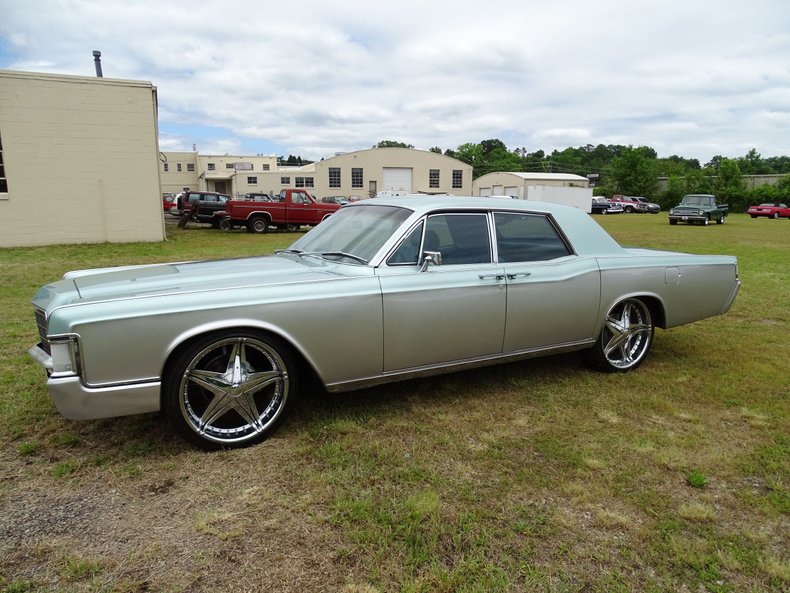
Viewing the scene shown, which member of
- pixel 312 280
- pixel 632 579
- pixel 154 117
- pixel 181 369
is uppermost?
pixel 154 117

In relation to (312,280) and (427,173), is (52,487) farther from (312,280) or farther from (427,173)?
(427,173)

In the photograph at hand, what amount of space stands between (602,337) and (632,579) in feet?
8.44

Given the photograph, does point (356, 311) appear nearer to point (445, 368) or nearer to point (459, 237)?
point (445, 368)

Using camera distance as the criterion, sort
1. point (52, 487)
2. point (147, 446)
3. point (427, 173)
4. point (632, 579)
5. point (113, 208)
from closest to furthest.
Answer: point (632, 579), point (52, 487), point (147, 446), point (113, 208), point (427, 173)

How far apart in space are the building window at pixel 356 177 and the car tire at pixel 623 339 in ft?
156

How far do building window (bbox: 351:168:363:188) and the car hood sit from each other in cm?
4795

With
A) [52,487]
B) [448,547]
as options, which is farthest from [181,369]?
[448,547]

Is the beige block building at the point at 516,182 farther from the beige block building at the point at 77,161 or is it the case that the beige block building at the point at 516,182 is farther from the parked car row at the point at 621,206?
the beige block building at the point at 77,161

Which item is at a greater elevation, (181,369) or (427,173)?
(427,173)

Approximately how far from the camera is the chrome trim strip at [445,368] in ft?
11.2

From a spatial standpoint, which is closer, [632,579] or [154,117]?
[632,579]

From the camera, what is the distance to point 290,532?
245 cm

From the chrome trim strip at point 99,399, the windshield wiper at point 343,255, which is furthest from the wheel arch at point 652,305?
the chrome trim strip at point 99,399

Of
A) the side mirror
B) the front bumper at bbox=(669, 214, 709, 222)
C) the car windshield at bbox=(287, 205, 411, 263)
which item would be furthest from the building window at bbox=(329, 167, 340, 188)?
the side mirror
